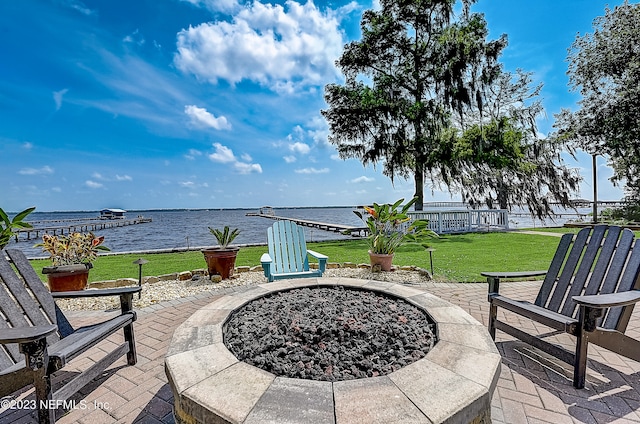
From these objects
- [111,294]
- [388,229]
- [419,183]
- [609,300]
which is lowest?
[609,300]

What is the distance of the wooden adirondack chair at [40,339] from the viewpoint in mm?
1450

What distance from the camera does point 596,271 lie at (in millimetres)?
2270

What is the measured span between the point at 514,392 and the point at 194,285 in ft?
13.6

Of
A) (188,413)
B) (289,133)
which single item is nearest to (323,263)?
(188,413)

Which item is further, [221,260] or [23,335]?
[221,260]

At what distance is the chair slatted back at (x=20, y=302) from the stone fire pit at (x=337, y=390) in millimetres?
1111

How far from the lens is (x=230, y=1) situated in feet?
18.3

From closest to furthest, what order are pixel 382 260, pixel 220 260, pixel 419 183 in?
pixel 220 260 < pixel 382 260 < pixel 419 183

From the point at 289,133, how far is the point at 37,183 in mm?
11960

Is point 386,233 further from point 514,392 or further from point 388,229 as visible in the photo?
point 514,392

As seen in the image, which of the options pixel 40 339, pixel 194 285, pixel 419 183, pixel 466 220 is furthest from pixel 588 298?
pixel 466 220

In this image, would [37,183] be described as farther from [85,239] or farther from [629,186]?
[629,186]

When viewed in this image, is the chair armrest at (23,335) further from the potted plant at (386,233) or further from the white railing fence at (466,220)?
the white railing fence at (466,220)

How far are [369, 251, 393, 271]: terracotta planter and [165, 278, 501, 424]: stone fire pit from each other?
3216 mm
